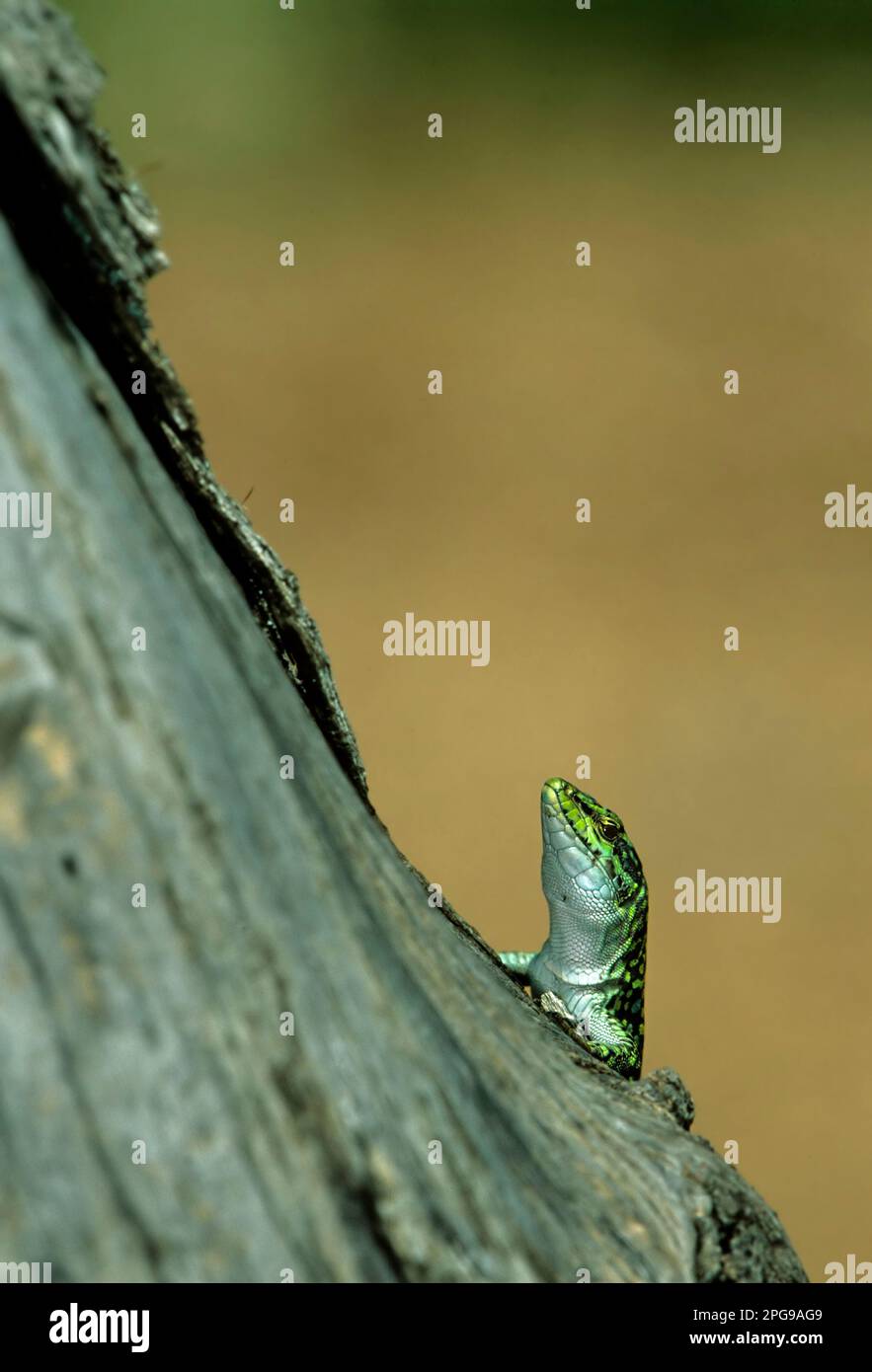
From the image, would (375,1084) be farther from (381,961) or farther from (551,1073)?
(551,1073)

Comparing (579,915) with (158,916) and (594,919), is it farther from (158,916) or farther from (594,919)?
(158,916)

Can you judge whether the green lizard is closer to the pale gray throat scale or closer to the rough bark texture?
the pale gray throat scale

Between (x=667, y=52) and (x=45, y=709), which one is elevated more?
(x=667, y=52)

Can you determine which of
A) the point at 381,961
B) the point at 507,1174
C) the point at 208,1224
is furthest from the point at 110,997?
the point at 507,1174

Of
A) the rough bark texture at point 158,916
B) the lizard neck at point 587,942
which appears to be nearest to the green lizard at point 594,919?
the lizard neck at point 587,942

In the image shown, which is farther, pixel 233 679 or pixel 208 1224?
pixel 233 679

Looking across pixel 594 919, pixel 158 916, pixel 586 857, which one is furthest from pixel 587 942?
pixel 158 916
